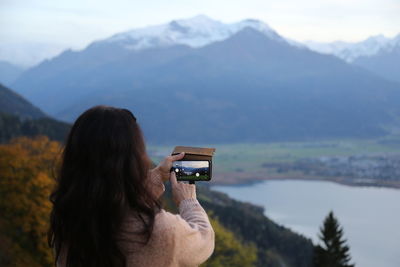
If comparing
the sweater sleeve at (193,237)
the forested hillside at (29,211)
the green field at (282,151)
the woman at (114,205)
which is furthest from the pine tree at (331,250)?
the green field at (282,151)

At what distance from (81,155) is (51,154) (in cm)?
2303

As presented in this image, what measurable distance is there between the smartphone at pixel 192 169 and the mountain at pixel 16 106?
96.0 meters

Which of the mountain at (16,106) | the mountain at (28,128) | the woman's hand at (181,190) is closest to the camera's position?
the woman's hand at (181,190)

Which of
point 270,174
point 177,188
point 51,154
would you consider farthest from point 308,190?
point 177,188

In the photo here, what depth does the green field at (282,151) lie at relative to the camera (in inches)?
4294

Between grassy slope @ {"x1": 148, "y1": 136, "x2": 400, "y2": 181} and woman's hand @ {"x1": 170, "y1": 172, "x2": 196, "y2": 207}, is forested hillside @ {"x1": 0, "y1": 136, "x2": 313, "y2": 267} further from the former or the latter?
grassy slope @ {"x1": 148, "y1": 136, "x2": 400, "y2": 181}

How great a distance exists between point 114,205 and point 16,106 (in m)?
103

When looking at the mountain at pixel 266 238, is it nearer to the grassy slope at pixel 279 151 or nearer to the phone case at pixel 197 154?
the phone case at pixel 197 154

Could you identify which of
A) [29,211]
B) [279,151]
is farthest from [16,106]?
[29,211]

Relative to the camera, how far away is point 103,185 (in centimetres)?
177

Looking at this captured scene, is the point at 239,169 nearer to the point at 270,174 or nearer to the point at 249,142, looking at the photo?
the point at 270,174

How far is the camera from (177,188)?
81.0 inches

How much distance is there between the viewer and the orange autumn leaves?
19.0 metres

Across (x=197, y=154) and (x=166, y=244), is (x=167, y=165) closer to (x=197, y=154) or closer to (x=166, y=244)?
(x=197, y=154)
